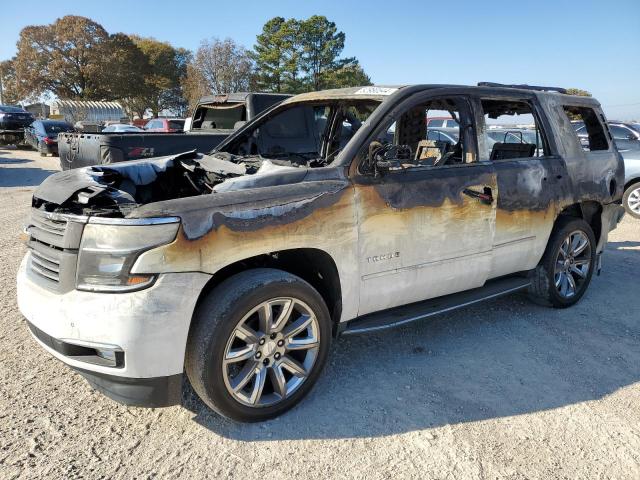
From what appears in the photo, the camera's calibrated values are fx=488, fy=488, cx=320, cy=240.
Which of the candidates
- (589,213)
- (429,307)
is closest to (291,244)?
(429,307)

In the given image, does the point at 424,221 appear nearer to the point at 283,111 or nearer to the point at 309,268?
the point at 309,268

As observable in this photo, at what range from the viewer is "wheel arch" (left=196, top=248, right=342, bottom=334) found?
2.90 meters

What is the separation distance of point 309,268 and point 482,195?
148 centimetres

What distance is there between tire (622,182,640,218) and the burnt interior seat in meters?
5.94

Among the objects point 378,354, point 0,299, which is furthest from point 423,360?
point 0,299

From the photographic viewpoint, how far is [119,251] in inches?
94.0

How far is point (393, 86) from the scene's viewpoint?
3621 millimetres

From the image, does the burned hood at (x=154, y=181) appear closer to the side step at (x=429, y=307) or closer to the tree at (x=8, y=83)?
the side step at (x=429, y=307)

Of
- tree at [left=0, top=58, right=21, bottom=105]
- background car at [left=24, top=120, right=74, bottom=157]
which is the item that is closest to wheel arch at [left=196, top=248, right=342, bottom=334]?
background car at [left=24, top=120, right=74, bottom=157]

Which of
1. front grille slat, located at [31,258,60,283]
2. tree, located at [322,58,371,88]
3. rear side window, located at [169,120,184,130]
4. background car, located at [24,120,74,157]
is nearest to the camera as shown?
front grille slat, located at [31,258,60,283]

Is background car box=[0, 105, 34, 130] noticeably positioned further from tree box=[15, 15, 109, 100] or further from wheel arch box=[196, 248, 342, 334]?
tree box=[15, 15, 109, 100]

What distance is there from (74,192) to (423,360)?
8.53ft

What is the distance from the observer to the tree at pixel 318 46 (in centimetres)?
4669

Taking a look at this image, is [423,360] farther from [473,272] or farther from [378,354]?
[473,272]
